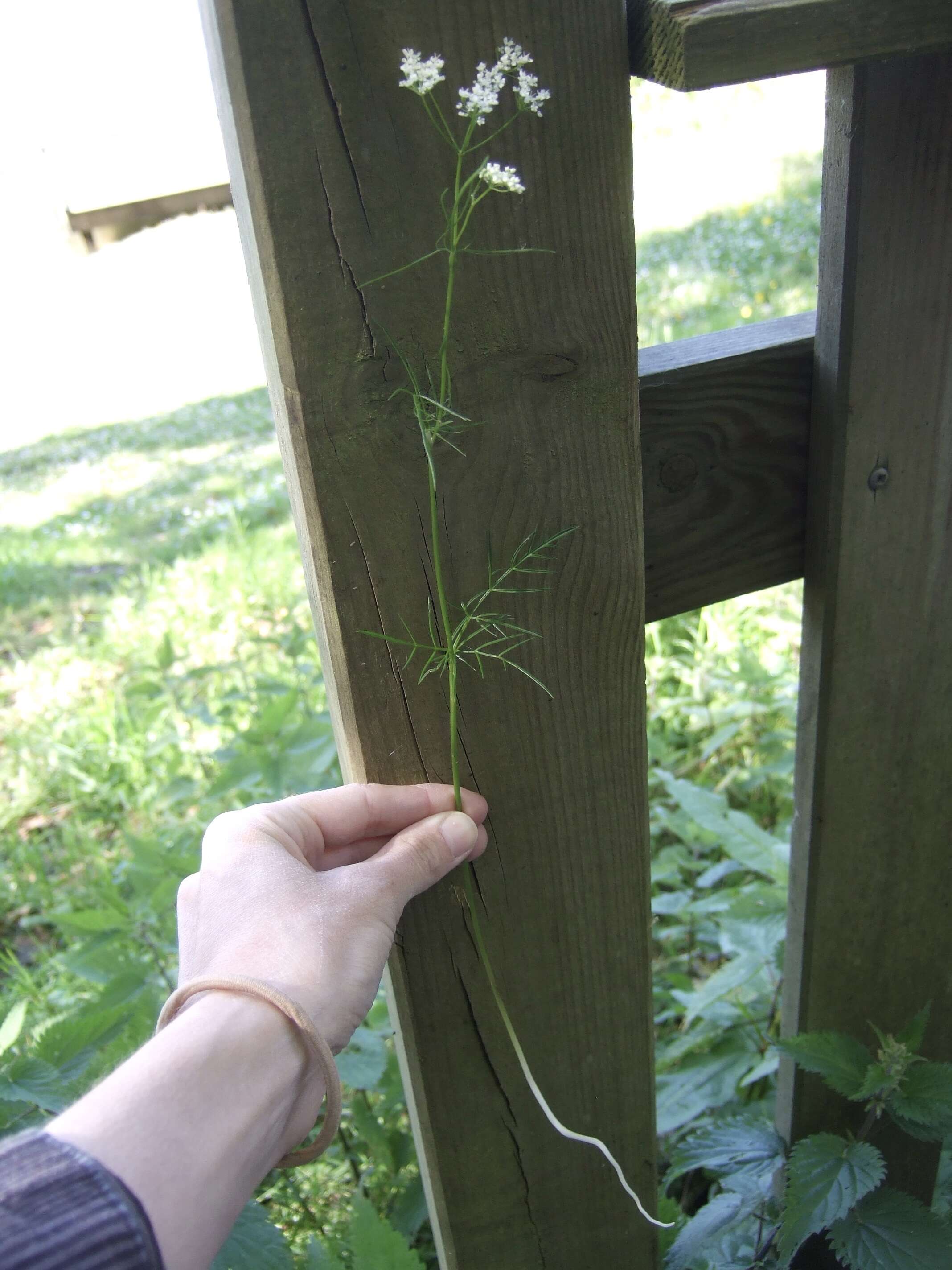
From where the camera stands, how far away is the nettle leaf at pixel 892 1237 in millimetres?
1155

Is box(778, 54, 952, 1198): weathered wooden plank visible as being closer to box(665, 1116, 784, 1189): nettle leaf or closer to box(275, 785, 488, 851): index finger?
box(665, 1116, 784, 1189): nettle leaf

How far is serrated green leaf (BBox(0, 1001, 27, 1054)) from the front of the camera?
4.94ft

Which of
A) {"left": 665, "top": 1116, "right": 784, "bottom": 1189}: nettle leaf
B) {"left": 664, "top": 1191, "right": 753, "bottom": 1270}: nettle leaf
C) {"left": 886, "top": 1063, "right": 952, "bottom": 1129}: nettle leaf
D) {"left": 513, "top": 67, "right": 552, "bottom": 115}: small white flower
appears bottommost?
{"left": 664, "top": 1191, "right": 753, "bottom": 1270}: nettle leaf

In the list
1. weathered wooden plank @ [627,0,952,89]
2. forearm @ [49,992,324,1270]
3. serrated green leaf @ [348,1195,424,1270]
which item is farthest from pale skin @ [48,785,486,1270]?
weathered wooden plank @ [627,0,952,89]

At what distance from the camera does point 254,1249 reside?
1.25 meters

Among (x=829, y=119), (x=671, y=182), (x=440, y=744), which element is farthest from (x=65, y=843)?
(x=671, y=182)

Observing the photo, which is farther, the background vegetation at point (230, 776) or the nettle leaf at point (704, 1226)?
the background vegetation at point (230, 776)

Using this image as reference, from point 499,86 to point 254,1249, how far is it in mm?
1299

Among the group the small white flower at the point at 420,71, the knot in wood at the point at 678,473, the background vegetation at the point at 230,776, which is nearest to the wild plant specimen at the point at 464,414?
the small white flower at the point at 420,71

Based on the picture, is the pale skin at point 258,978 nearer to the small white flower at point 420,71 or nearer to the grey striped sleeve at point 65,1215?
the grey striped sleeve at point 65,1215

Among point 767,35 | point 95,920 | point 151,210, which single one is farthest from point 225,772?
point 151,210

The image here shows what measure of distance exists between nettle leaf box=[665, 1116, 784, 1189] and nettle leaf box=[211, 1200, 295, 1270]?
531 mm

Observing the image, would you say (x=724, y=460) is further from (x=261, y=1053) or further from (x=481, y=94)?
(x=261, y=1053)

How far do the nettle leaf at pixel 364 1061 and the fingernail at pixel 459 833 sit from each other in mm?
800
